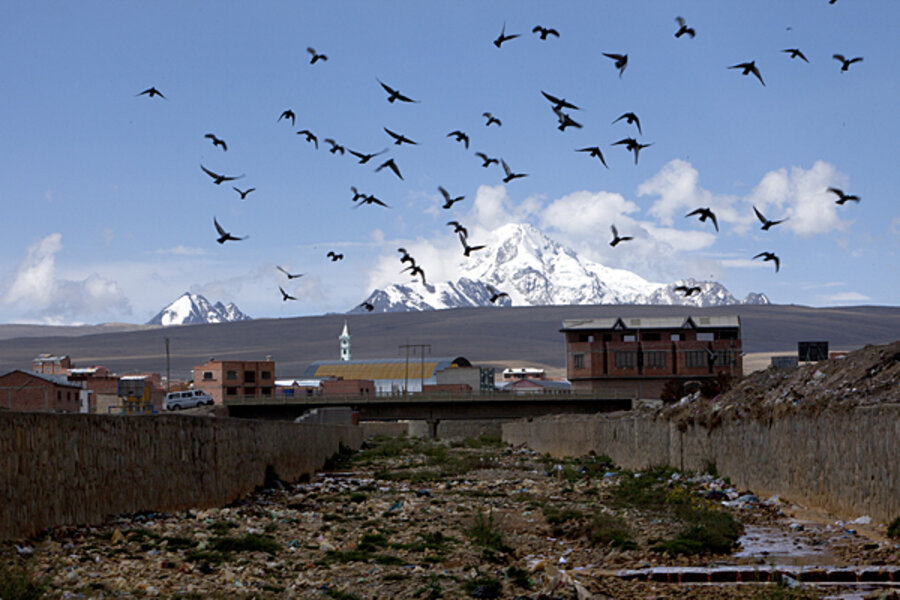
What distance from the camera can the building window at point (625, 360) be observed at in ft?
382

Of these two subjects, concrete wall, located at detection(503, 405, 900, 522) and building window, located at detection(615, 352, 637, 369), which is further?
building window, located at detection(615, 352, 637, 369)

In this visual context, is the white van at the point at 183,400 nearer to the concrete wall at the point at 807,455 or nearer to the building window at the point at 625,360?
the building window at the point at 625,360

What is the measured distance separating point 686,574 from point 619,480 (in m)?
16.4

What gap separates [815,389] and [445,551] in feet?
31.7

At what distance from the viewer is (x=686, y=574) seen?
1237cm

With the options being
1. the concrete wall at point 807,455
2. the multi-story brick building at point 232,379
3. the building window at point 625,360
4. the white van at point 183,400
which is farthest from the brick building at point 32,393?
the concrete wall at point 807,455

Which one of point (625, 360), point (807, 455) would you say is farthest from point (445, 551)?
point (625, 360)

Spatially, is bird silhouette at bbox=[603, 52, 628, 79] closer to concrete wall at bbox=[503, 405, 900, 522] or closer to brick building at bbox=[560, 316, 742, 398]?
concrete wall at bbox=[503, 405, 900, 522]

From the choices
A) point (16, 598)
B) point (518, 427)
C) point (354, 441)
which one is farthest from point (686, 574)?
point (518, 427)

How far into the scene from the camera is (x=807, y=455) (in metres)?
19.1

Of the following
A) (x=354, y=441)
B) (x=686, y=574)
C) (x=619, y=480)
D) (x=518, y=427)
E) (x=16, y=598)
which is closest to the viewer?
(x=16, y=598)

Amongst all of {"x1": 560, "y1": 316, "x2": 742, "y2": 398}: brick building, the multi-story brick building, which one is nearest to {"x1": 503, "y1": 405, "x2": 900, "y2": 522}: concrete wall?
{"x1": 560, "y1": 316, "x2": 742, "y2": 398}: brick building

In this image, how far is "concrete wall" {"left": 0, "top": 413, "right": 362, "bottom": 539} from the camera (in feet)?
43.5

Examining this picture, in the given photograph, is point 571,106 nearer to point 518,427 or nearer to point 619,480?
point 619,480
